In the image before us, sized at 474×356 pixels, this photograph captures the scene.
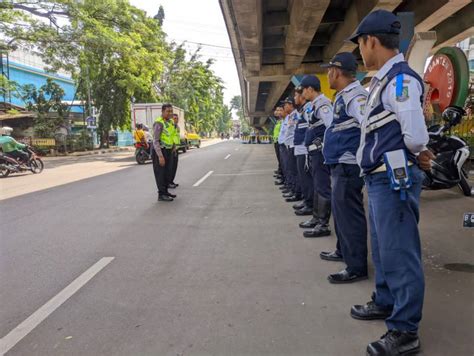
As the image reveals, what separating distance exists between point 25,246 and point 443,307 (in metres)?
4.75

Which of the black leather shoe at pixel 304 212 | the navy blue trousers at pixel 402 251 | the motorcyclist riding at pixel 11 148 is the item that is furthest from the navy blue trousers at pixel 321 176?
the motorcyclist riding at pixel 11 148

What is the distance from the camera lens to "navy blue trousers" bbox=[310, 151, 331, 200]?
5.23m

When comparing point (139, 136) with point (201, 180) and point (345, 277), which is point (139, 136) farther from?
point (345, 277)

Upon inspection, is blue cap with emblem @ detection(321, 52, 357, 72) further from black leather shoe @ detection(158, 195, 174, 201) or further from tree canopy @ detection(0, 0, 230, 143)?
tree canopy @ detection(0, 0, 230, 143)

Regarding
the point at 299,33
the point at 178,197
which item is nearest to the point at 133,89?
the point at 299,33

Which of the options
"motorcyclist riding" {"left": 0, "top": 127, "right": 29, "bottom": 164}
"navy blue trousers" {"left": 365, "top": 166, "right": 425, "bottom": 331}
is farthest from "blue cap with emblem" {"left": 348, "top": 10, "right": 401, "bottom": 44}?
"motorcyclist riding" {"left": 0, "top": 127, "right": 29, "bottom": 164}

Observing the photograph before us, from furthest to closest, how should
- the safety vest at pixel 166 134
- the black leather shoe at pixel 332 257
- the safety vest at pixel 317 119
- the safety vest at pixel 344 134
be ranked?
the safety vest at pixel 166 134 < the safety vest at pixel 317 119 < the black leather shoe at pixel 332 257 < the safety vest at pixel 344 134

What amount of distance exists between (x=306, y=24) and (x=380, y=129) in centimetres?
870

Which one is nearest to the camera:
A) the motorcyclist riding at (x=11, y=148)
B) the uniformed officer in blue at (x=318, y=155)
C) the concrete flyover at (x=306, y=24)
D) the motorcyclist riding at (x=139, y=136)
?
the uniformed officer in blue at (x=318, y=155)

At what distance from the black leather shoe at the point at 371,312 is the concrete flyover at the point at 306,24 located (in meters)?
7.69

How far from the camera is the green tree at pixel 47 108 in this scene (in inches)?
1041

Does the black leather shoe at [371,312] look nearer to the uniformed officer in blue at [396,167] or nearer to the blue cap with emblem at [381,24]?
the uniformed officer in blue at [396,167]

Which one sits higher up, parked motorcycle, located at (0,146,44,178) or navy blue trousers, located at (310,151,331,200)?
navy blue trousers, located at (310,151,331,200)

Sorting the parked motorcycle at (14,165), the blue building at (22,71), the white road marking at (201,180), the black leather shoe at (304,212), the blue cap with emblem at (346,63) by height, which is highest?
the blue building at (22,71)
